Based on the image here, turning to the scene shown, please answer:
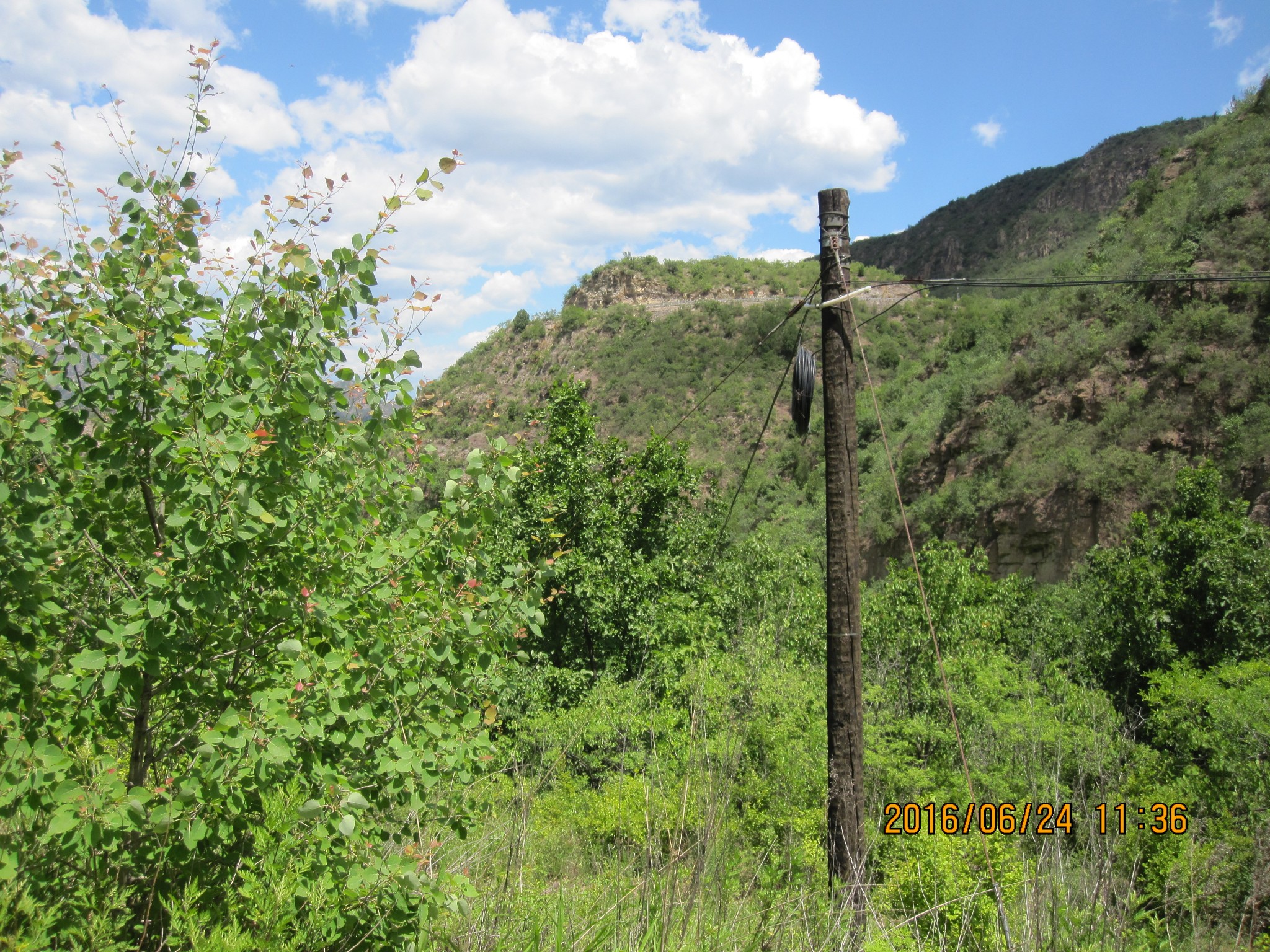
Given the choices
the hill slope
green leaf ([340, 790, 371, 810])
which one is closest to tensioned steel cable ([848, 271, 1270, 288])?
green leaf ([340, 790, 371, 810])

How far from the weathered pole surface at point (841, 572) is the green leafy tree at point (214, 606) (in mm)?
3331

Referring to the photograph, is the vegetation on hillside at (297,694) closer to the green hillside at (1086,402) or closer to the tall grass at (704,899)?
the tall grass at (704,899)

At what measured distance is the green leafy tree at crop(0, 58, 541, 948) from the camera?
2137 mm

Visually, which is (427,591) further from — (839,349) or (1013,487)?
(1013,487)

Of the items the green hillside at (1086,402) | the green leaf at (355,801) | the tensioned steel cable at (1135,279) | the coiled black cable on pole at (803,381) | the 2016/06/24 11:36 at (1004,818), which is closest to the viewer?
the green leaf at (355,801)

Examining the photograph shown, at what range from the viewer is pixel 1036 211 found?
6919cm

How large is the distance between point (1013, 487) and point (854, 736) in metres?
21.0

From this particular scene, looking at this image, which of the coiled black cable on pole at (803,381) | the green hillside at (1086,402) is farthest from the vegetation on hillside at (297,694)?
the coiled black cable on pole at (803,381)

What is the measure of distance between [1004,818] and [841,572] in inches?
127

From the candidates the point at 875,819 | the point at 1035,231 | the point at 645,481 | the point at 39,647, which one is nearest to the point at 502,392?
the point at 1035,231

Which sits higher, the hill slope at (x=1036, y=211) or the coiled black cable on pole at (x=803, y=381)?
the hill slope at (x=1036, y=211)

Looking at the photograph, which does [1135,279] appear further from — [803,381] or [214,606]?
[214,606]

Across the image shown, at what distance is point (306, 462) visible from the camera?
8.96 ft

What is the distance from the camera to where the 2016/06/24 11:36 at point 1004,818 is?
20.2 feet
